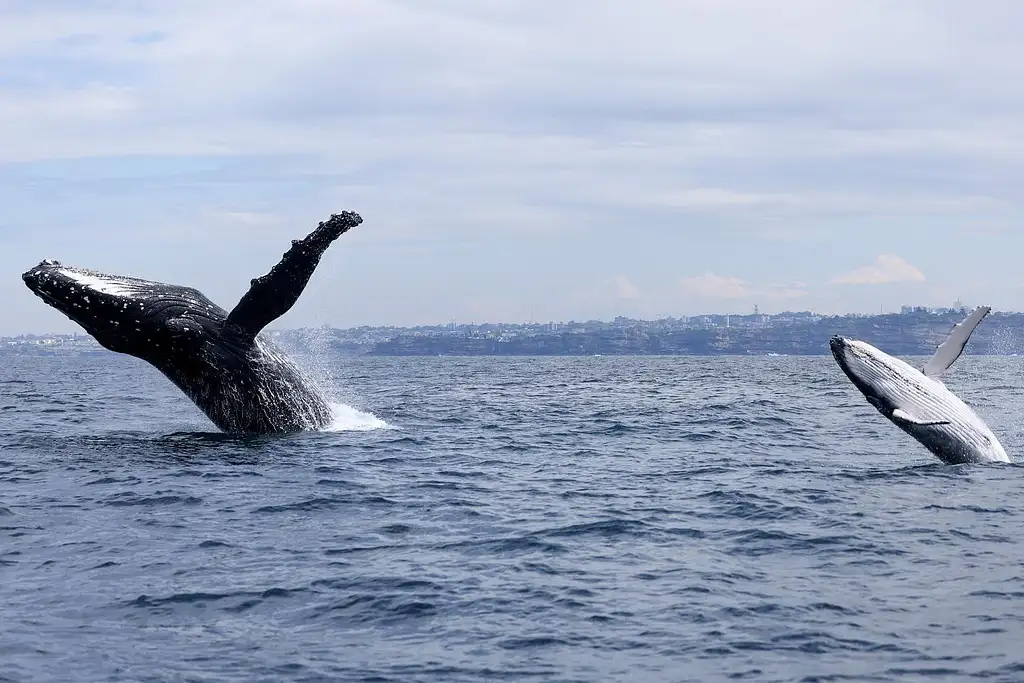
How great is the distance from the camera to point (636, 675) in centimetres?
718

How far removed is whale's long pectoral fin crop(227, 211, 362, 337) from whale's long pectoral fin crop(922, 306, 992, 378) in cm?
743

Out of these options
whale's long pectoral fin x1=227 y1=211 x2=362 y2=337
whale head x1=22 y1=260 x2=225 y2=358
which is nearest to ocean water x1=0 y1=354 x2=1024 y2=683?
whale head x1=22 y1=260 x2=225 y2=358

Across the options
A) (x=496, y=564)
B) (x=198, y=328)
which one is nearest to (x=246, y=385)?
(x=198, y=328)

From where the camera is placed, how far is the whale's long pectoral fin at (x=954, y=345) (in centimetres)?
1384

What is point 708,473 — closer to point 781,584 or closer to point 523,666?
point 781,584

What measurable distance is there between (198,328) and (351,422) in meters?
4.27

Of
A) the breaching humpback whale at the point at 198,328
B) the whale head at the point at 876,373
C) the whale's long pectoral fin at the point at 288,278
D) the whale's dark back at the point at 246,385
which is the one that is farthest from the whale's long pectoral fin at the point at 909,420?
the whale's dark back at the point at 246,385

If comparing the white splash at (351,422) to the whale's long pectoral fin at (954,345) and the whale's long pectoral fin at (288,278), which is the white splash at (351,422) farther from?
the whale's long pectoral fin at (954,345)

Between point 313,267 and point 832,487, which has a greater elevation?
point 313,267

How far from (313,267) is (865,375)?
23.6 ft

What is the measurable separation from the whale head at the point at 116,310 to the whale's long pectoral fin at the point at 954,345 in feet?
31.8

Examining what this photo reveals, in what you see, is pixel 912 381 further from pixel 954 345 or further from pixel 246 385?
pixel 246 385

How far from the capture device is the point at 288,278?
1490 cm

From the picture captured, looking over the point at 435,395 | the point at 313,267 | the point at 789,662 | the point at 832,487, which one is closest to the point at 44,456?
the point at 313,267
